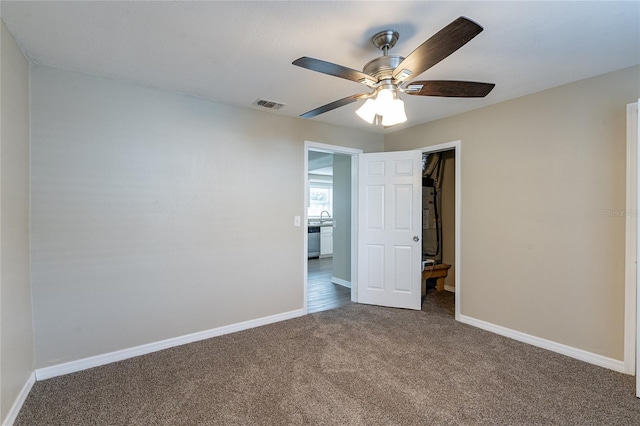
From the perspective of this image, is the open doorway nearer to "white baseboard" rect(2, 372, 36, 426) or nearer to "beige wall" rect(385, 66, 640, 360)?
"beige wall" rect(385, 66, 640, 360)

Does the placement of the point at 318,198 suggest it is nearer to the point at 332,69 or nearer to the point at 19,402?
the point at 332,69

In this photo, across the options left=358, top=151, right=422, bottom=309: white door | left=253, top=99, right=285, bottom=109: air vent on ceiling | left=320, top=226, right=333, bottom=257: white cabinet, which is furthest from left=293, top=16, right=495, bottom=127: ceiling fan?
left=320, top=226, right=333, bottom=257: white cabinet

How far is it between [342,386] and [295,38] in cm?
245

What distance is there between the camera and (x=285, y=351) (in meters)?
2.74

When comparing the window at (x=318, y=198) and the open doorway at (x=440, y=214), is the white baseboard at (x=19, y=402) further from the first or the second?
the window at (x=318, y=198)

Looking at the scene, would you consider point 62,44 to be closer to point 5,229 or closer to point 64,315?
point 5,229

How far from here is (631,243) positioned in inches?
91.9

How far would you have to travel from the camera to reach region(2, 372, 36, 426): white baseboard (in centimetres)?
177

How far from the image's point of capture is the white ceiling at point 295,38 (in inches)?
65.2

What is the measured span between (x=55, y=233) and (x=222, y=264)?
1368 millimetres

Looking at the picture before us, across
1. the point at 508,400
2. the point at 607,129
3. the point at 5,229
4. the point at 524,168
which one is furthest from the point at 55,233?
the point at 607,129

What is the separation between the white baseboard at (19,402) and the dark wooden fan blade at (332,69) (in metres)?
2.63

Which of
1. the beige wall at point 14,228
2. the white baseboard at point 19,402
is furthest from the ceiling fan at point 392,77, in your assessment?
the white baseboard at point 19,402

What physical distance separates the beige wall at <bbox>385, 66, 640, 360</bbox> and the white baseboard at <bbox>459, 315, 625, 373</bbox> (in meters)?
0.05
